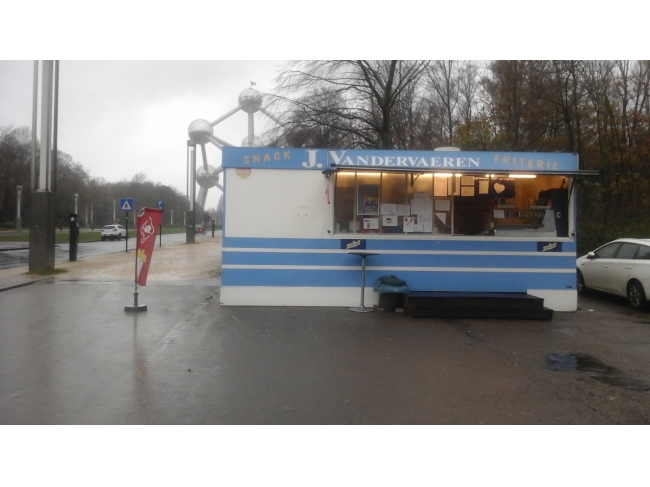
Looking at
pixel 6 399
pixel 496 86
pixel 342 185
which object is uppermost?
pixel 496 86

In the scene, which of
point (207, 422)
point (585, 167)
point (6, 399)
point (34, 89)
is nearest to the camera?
point (207, 422)

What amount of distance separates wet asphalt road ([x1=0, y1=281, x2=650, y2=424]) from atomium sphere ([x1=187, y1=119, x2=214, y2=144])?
43.2 m

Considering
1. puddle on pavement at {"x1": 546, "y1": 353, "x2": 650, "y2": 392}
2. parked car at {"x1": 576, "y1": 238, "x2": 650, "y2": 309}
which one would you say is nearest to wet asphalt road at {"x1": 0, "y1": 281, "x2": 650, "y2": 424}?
puddle on pavement at {"x1": 546, "y1": 353, "x2": 650, "y2": 392}

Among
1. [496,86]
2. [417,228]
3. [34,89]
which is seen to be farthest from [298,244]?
[496,86]

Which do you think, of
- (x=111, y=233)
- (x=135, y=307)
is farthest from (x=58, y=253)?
(x=111, y=233)

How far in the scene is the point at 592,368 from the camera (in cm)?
726

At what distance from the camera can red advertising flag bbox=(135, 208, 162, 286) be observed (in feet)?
36.5

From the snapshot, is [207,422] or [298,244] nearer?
[207,422]

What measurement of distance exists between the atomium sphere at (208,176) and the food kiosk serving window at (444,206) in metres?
55.1

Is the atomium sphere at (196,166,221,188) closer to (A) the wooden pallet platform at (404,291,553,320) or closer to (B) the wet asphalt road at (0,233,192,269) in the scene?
(B) the wet asphalt road at (0,233,192,269)

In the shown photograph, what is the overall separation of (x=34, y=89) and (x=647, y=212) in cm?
2295

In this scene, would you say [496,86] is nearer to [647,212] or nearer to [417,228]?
[647,212]

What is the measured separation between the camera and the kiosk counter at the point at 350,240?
11688 millimetres

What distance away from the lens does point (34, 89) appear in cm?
1786
